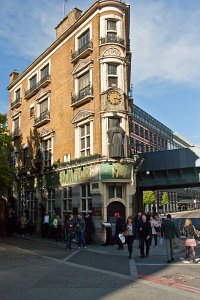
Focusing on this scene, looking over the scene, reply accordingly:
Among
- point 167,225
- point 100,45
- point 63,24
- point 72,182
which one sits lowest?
point 167,225

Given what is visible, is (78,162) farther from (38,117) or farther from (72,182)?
(38,117)

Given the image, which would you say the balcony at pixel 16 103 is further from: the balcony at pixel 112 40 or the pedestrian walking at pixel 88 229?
the pedestrian walking at pixel 88 229

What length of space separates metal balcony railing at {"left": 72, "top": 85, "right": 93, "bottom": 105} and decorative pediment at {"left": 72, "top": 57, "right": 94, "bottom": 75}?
5.11 ft

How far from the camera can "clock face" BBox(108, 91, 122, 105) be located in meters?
22.2

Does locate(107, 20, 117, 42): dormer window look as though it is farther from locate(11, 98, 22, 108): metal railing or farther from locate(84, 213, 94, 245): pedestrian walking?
locate(11, 98, 22, 108): metal railing

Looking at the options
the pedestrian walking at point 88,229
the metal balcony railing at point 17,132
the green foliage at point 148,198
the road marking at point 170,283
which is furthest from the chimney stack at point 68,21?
the green foliage at point 148,198

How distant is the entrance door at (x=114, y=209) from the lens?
69.7ft

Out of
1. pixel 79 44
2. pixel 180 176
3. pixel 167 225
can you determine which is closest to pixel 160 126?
pixel 180 176

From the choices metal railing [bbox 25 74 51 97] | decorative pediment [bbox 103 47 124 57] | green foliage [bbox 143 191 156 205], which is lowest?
green foliage [bbox 143 191 156 205]

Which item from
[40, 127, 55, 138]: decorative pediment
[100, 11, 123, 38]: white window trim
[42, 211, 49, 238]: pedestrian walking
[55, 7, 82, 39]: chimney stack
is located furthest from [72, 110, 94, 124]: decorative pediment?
[55, 7, 82, 39]: chimney stack

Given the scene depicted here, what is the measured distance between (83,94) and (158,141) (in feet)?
231

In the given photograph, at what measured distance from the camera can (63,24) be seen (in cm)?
2917

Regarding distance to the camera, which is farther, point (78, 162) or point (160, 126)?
point (160, 126)

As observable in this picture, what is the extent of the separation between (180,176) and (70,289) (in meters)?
24.2
